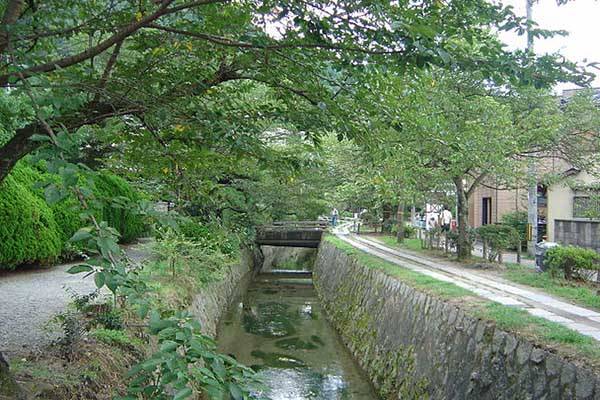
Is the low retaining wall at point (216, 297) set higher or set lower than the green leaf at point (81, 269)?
lower

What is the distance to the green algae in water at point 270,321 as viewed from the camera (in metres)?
15.9

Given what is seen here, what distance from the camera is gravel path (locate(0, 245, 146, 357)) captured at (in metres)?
6.96

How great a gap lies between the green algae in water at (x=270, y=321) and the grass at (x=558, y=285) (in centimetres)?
662

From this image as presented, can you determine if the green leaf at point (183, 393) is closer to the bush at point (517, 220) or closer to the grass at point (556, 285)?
the grass at point (556, 285)

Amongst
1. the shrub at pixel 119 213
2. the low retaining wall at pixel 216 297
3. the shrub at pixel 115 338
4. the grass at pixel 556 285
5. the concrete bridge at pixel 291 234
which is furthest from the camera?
the concrete bridge at pixel 291 234

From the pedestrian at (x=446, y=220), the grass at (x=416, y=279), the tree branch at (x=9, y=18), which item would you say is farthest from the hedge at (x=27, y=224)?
the pedestrian at (x=446, y=220)

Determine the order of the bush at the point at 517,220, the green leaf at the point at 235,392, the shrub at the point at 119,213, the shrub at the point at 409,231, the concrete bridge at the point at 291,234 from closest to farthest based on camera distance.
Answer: the green leaf at the point at 235,392 → the shrub at the point at 119,213 → the bush at the point at 517,220 → the shrub at the point at 409,231 → the concrete bridge at the point at 291,234

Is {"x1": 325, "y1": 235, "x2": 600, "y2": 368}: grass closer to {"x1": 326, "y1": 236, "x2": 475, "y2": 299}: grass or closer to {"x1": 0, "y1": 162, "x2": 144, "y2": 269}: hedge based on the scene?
{"x1": 326, "y1": 236, "x2": 475, "y2": 299}: grass

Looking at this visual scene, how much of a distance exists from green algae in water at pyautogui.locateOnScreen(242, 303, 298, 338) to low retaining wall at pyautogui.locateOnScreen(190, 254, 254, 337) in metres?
0.99

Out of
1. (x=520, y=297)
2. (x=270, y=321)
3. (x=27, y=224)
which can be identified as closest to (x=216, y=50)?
(x=520, y=297)

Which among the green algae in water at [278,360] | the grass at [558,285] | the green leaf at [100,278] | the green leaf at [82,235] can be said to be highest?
the green leaf at [82,235]

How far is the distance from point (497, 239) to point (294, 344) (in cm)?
645

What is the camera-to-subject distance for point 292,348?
1394 centimetres

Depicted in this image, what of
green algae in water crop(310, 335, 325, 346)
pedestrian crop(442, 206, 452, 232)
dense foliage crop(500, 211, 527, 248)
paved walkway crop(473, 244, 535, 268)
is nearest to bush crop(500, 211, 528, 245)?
dense foliage crop(500, 211, 527, 248)
